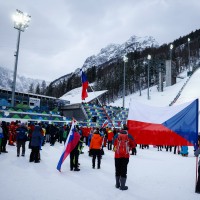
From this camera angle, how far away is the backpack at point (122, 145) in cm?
653

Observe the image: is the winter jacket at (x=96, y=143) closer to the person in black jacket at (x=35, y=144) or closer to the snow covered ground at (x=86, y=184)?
the snow covered ground at (x=86, y=184)

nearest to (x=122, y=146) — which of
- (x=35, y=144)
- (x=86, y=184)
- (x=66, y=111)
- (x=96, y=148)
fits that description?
(x=86, y=184)

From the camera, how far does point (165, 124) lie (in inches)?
290

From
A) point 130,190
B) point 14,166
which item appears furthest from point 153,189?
point 14,166

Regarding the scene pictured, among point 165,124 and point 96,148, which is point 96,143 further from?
point 165,124

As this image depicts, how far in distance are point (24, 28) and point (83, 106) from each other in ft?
64.7

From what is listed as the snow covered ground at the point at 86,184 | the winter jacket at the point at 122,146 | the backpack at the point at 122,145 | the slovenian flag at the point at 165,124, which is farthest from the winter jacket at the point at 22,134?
the backpack at the point at 122,145

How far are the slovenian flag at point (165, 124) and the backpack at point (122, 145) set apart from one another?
0.87 meters

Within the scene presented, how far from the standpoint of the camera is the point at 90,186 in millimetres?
6598

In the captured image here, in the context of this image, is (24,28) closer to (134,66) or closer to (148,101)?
(148,101)

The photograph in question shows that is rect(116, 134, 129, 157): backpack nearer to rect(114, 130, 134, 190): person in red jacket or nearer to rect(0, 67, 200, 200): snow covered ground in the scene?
rect(114, 130, 134, 190): person in red jacket

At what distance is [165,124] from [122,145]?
169 cm

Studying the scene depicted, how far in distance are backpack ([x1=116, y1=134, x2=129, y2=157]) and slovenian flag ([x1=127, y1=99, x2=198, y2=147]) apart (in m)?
0.87

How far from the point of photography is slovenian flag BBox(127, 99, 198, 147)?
21.7ft
